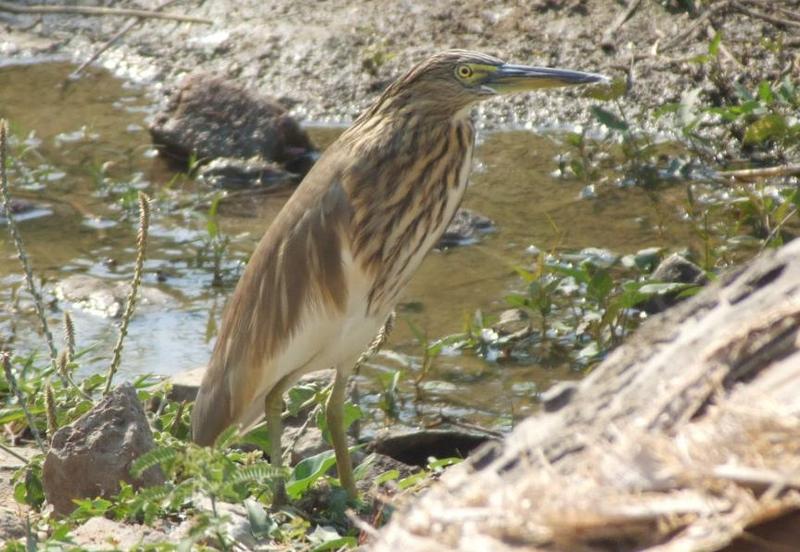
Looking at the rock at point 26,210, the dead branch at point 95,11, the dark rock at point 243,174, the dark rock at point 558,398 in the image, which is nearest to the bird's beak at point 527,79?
the dark rock at point 558,398

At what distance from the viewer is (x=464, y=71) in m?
4.15

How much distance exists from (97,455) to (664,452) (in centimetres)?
186

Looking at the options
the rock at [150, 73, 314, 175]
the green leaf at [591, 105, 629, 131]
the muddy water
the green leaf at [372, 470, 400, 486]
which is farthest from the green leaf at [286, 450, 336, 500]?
the rock at [150, 73, 314, 175]

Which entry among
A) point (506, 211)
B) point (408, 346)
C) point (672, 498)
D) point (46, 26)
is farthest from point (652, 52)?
point (672, 498)

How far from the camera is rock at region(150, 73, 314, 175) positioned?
681 cm

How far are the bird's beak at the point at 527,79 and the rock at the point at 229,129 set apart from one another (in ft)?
8.96

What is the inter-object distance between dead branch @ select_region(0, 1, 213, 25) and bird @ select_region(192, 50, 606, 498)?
3991 millimetres

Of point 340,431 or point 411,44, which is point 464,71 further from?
point 411,44

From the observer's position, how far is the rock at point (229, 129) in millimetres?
6812

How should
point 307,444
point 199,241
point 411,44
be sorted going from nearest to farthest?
point 307,444
point 199,241
point 411,44

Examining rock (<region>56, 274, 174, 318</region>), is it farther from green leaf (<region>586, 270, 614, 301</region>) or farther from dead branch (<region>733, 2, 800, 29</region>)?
dead branch (<region>733, 2, 800, 29</region>)

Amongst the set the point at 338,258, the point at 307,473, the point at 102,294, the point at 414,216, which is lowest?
the point at 102,294

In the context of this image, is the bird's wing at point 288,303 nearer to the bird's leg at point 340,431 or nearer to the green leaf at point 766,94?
the bird's leg at point 340,431

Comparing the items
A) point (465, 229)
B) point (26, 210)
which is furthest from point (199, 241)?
point (465, 229)
